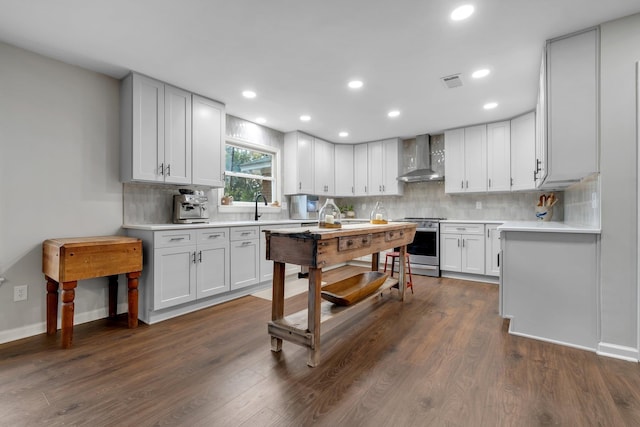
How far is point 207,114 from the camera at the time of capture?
3.61 m

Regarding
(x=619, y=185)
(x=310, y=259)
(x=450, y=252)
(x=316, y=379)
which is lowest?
(x=316, y=379)

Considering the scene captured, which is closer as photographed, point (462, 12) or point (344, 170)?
point (462, 12)

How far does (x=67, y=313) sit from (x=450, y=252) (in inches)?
184

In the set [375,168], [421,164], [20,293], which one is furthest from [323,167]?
[20,293]

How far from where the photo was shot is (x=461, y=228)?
4.53m

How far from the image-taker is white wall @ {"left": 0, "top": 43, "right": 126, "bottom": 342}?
2.46 m

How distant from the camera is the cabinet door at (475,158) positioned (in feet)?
15.3

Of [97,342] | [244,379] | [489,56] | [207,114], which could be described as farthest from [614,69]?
[97,342]

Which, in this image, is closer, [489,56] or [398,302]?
[489,56]

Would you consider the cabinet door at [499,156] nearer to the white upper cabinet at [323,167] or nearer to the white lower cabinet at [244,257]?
the white upper cabinet at [323,167]

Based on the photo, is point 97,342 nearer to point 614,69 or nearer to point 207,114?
point 207,114

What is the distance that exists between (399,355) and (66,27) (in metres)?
3.55

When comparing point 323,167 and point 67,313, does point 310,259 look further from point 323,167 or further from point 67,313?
point 323,167

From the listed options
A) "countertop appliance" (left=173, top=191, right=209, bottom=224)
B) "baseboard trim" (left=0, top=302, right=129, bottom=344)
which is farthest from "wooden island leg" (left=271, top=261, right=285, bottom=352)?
"baseboard trim" (left=0, top=302, right=129, bottom=344)
